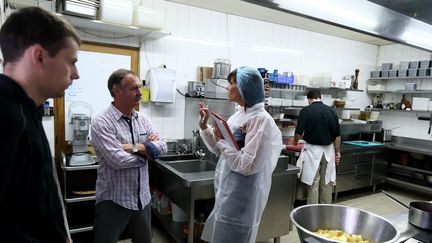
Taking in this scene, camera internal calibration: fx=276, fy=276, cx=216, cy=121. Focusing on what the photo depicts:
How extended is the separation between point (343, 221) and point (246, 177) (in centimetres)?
58

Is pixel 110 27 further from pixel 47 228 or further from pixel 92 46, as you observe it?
pixel 47 228

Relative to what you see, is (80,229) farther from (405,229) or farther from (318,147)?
(318,147)

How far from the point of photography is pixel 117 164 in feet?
5.51

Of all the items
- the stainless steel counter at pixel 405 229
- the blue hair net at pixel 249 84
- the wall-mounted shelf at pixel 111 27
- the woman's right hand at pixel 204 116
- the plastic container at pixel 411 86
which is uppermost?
the wall-mounted shelf at pixel 111 27

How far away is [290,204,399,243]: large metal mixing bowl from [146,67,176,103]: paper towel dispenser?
2200 mm

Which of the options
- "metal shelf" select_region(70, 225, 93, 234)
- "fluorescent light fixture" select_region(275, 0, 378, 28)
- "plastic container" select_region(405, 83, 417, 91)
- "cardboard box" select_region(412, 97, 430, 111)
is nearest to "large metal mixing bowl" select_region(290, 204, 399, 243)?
"fluorescent light fixture" select_region(275, 0, 378, 28)

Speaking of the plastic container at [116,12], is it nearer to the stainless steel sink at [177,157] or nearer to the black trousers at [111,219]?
the stainless steel sink at [177,157]

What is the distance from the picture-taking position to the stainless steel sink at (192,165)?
2824 mm

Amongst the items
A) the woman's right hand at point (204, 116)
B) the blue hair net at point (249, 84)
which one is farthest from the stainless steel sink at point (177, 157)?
the blue hair net at point (249, 84)

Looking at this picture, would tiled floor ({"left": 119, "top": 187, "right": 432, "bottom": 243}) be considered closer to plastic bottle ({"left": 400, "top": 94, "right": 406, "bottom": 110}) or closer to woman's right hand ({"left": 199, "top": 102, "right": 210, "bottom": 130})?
plastic bottle ({"left": 400, "top": 94, "right": 406, "bottom": 110})

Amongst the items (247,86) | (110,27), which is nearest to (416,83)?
(247,86)

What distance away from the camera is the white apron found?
339cm

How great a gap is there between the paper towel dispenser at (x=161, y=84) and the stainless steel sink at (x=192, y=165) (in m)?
0.76

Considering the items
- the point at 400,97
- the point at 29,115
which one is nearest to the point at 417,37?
the point at 29,115
